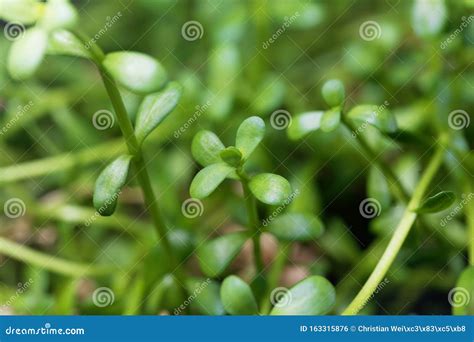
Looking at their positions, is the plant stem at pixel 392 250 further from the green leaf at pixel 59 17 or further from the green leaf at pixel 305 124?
the green leaf at pixel 59 17

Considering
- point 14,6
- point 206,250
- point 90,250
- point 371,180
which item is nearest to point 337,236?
point 371,180

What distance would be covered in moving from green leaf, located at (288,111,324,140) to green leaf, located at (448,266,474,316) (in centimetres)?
26

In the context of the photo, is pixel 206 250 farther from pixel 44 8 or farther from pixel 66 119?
pixel 66 119

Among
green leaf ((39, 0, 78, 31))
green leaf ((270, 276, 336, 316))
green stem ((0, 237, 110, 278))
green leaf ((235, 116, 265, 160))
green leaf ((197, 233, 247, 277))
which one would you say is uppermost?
green leaf ((235, 116, 265, 160))

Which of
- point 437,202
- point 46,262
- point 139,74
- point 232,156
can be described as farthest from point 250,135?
point 46,262

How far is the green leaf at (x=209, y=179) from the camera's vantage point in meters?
0.87

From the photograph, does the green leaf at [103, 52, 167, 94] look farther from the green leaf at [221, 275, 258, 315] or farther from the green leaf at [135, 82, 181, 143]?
the green leaf at [221, 275, 258, 315]

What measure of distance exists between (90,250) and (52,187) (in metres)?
0.18

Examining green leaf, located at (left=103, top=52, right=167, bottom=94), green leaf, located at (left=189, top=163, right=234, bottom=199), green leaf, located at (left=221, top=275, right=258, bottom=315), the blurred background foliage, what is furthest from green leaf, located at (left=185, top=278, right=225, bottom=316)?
green leaf, located at (left=103, top=52, right=167, bottom=94)

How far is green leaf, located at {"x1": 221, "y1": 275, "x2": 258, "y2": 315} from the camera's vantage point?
3.02 ft

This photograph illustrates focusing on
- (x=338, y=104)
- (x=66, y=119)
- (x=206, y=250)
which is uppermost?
(x=338, y=104)

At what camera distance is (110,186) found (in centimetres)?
87

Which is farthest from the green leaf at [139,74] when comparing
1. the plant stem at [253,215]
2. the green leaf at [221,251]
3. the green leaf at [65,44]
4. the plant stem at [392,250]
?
the plant stem at [392,250]

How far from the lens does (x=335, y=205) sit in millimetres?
1313
